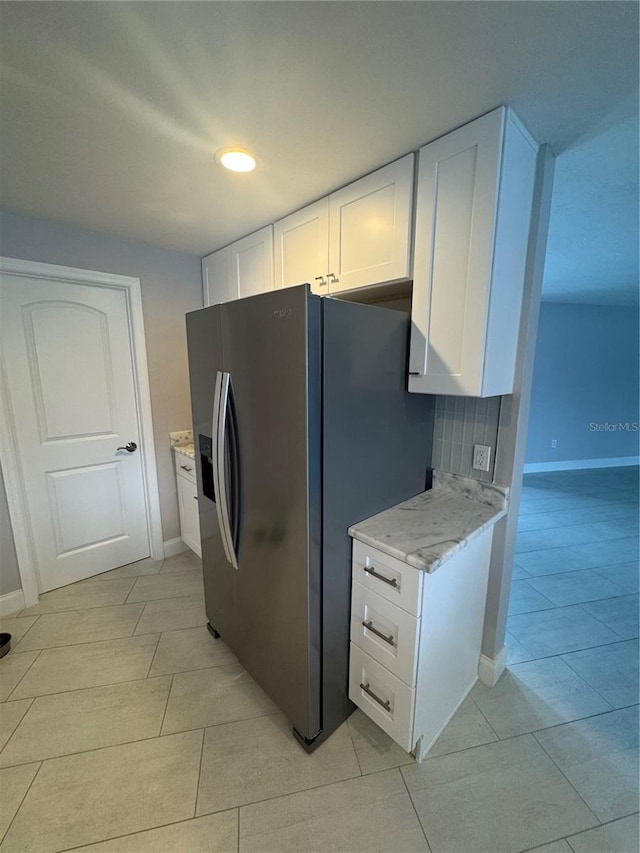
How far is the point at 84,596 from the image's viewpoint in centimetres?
227

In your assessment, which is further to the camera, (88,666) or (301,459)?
(88,666)

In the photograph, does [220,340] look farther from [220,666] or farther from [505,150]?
[220,666]

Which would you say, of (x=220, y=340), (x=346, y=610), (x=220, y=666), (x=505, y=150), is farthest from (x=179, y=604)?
(x=505, y=150)

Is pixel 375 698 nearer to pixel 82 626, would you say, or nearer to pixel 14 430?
pixel 82 626

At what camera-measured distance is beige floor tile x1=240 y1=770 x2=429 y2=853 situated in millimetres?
1065

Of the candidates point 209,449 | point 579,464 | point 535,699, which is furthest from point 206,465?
point 579,464

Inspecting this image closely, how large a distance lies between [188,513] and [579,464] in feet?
19.3

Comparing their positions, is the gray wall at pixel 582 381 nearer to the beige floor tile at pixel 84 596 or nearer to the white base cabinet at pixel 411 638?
the white base cabinet at pixel 411 638

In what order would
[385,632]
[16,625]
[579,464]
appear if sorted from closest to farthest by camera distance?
[385,632]
[16,625]
[579,464]

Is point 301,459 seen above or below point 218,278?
below

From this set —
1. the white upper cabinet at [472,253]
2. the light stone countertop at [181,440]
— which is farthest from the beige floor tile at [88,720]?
the white upper cabinet at [472,253]

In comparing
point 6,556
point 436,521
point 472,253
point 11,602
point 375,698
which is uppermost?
point 472,253

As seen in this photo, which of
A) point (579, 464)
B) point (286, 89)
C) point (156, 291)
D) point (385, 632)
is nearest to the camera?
point (286, 89)

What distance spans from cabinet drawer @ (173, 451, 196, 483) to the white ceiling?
64.5 inches
